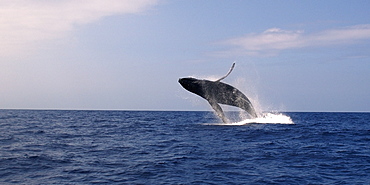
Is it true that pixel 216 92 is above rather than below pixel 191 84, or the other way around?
below

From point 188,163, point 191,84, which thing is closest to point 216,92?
point 191,84

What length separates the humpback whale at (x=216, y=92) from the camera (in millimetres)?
20078

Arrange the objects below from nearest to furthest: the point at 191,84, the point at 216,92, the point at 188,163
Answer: the point at 188,163, the point at 191,84, the point at 216,92

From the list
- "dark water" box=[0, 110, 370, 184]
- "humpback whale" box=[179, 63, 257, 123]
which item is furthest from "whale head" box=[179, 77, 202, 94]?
"dark water" box=[0, 110, 370, 184]

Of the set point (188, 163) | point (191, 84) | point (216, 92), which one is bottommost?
point (188, 163)

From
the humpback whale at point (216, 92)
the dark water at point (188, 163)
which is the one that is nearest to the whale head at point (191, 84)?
the humpback whale at point (216, 92)

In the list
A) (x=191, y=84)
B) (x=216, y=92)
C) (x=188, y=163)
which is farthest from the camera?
(x=216, y=92)

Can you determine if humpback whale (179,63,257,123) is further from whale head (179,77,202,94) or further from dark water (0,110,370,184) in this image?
dark water (0,110,370,184)

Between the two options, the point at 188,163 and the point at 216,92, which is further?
the point at 216,92

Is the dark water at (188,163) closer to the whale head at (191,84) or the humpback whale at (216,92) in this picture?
the whale head at (191,84)

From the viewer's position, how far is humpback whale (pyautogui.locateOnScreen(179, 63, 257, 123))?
20.1 meters

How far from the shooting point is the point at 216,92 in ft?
68.7

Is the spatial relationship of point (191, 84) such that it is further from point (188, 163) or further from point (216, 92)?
point (188, 163)

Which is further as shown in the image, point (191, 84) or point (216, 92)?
point (216, 92)
